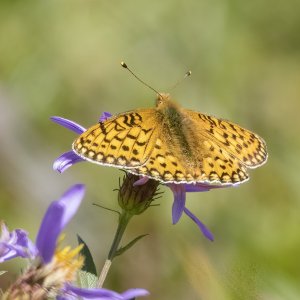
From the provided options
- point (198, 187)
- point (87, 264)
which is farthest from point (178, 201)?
point (87, 264)

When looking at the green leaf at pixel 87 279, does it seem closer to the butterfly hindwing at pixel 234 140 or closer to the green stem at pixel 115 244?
the green stem at pixel 115 244

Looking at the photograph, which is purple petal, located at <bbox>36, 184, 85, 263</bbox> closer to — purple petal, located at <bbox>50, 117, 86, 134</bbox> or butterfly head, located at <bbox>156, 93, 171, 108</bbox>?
purple petal, located at <bbox>50, 117, 86, 134</bbox>

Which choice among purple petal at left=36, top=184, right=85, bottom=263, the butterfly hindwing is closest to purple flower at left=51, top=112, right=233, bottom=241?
the butterfly hindwing

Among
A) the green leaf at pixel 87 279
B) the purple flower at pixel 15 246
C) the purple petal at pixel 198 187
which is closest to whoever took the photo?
the purple flower at pixel 15 246

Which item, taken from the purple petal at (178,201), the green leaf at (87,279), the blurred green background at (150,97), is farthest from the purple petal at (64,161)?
the blurred green background at (150,97)

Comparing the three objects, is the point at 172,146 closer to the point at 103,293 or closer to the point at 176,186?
the point at 176,186
